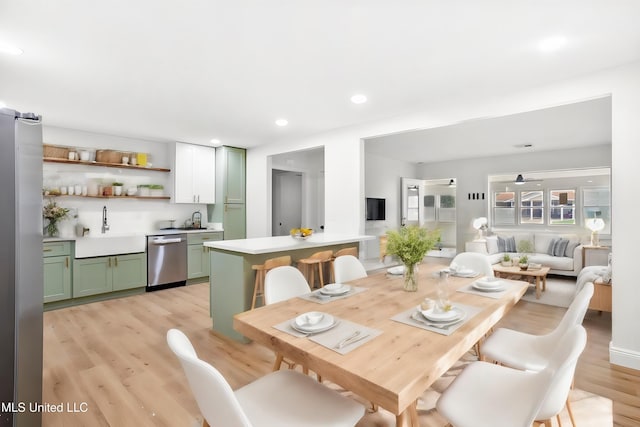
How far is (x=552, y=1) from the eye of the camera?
184 centimetres

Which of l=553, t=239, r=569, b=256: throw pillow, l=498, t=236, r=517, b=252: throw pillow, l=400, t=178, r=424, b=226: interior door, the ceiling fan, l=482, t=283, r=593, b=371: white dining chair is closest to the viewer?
l=482, t=283, r=593, b=371: white dining chair

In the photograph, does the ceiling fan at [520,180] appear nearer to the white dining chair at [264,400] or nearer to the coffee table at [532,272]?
the coffee table at [532,272]

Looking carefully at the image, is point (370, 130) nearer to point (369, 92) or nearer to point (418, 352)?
point (369, 92)

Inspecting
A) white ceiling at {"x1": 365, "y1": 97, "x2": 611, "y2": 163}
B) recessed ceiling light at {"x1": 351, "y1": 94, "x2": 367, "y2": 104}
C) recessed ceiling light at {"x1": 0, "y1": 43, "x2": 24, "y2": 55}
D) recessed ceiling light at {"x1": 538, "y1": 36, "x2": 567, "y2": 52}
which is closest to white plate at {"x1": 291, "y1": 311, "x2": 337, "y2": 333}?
recessed ceiling light at {"x1": 538, "y1": 36, "x2": 567, "y2": 52}

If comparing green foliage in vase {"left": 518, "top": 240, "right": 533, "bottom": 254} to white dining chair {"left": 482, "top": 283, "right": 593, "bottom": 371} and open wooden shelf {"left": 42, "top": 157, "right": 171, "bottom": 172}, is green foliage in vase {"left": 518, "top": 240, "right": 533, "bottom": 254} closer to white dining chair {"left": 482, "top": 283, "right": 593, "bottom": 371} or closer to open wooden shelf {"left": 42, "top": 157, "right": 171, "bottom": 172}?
white dining chair {"left": 482, "top": 283, "right": 593, "bottom": 371}

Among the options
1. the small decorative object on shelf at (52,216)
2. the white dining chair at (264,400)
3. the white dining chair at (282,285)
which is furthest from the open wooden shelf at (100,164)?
the white dining chair at (264,400)

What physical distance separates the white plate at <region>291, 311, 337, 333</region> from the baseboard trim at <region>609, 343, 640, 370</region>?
102 inches

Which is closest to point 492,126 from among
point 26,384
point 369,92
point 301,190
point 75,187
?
point 369,92

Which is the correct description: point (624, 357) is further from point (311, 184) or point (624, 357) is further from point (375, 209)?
point (311, 184)

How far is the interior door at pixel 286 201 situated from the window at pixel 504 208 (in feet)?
15.3

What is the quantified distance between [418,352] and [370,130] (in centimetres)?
345

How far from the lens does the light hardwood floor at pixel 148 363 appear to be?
2.03 meters

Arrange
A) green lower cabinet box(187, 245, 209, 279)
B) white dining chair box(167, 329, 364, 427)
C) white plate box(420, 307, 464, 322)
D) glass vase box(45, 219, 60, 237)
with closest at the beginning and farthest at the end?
white dining chair box(167, 329, 364, 427) → white plate box(420, 307, 464, 322) → glass vase box(45, 219, 60, 237) → green lower cabinet box(187, 245, 209, 279)

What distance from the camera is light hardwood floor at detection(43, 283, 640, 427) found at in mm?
2025
